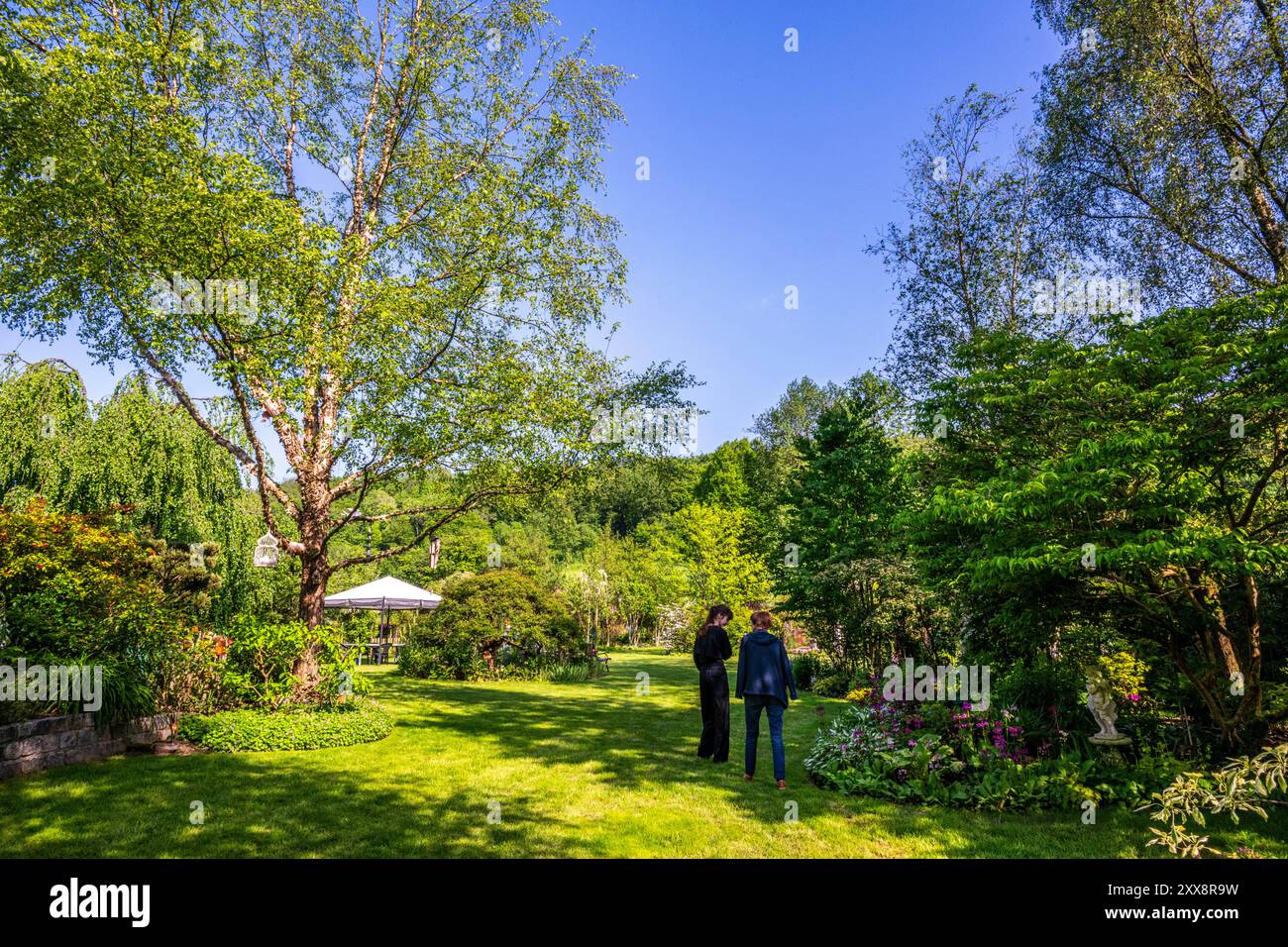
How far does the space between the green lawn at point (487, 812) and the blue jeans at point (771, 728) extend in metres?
0.23

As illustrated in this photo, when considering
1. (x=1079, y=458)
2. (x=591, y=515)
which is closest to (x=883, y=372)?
(x=1079, y=458)

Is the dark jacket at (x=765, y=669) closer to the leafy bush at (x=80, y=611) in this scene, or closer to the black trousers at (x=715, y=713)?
the black trousers at (x=715, y=713)

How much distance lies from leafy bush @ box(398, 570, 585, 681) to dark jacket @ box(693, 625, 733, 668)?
1097 cm

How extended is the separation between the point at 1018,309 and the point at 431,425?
13.9 meters

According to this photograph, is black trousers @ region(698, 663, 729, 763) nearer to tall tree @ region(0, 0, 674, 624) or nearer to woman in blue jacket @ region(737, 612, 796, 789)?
woman in blue jacket @ region(737, 612, 796, 789)

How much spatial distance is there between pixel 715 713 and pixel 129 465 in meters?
11.7

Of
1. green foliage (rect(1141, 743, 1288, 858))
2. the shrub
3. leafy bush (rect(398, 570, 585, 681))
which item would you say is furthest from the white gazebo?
green foliage (rect(1141, 743, 1288, 858))

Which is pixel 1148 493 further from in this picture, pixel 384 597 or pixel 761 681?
pixel 384 597

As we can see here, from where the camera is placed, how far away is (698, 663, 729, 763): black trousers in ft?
25.5

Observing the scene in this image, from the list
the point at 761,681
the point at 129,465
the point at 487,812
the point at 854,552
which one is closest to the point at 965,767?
the point at 761,681

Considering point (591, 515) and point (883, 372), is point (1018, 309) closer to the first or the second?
point (883, 372)

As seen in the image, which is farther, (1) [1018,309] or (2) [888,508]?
(2) [888,508]

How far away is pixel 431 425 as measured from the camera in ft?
32.7
